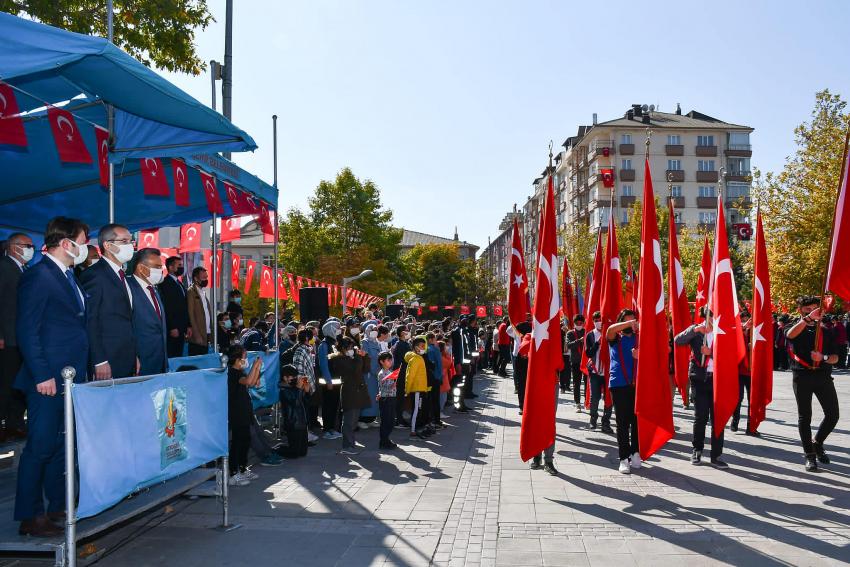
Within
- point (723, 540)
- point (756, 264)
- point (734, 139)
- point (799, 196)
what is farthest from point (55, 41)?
point (734, 139)

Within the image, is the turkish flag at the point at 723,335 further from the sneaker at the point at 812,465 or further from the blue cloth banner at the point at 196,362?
the blue cloth banner at the point at 196,362

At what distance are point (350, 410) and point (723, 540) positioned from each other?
6.16 meters

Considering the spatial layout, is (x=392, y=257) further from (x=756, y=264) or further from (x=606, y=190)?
(x=756, y=264)

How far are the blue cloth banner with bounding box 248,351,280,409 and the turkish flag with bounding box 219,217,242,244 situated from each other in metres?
2.77

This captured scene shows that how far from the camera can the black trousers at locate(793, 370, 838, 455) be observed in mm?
9250

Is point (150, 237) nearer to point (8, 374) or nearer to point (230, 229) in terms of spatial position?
point (230, 229)

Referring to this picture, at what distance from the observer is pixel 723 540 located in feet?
21.0

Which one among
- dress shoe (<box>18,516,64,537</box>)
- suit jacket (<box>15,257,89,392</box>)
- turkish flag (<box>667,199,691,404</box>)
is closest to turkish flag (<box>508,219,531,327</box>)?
turkish flag (<box>667,199,691,404</box>)

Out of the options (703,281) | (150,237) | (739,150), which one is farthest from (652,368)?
(739,150)

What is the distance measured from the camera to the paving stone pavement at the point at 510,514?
6.02 m

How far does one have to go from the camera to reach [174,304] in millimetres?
9633

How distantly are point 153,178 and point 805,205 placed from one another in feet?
95.6

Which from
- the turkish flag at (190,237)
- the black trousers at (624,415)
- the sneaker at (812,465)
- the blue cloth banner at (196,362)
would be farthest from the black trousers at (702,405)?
the turkish flag at (190,237)

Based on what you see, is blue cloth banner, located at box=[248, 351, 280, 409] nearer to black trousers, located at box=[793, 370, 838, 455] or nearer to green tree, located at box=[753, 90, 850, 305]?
black trousers, located at box=[793, 370, 838, 455]
